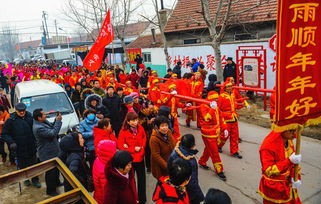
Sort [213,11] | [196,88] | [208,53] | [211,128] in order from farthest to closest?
[213,11], [208,53], [196,88], [211,128]

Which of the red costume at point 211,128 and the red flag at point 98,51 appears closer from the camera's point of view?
the red costume at point 211,128

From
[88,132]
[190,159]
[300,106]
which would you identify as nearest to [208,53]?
[88,132]

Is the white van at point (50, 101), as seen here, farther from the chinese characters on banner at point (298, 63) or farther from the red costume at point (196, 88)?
the chinese characters on banner at point (298, 63)

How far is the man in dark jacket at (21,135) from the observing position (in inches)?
199

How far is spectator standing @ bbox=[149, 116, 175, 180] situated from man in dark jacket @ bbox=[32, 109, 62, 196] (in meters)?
2.09

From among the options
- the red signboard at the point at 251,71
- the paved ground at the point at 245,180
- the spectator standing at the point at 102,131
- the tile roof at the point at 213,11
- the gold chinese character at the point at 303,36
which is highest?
the tile roof at the point at 213,11

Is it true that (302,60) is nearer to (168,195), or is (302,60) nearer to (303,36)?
(303,36)

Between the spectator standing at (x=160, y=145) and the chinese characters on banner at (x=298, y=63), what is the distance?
1.72 meters

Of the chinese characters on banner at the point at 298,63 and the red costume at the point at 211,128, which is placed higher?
the chinese characters on banner at the point at 298,63

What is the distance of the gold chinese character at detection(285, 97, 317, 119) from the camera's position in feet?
8.65

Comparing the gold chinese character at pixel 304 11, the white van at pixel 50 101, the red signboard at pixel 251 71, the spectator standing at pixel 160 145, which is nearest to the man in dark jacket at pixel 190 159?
the spectator standing at pixel 160 145

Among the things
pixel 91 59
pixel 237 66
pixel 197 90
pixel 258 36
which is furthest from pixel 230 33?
pixel 91 59

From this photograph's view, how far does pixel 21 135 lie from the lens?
5098 mm

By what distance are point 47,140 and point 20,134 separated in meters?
0.63
